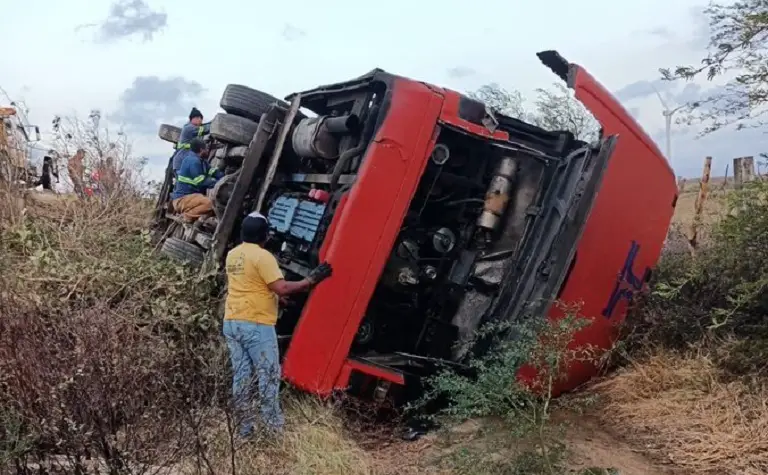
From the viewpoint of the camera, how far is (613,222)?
485 cm

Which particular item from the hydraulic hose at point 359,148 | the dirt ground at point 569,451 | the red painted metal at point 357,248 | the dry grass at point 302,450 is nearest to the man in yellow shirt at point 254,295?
the red painted metal at point 357,248

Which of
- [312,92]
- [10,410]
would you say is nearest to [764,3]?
[312,92]

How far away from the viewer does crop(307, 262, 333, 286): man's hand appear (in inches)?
169

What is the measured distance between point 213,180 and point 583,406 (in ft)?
11.7

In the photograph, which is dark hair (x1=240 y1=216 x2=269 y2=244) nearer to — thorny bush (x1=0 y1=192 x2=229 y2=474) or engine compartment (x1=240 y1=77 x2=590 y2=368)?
engine compartment (x1=240 y1=77 x2=590 y2=368)

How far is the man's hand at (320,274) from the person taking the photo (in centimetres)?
429

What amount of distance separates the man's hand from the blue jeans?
1.42 feet

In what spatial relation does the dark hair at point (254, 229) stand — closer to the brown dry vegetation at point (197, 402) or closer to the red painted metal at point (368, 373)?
the brown dry vegetation at point (197, 402)

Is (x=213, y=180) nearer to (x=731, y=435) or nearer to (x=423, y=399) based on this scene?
(x=423, y=399)

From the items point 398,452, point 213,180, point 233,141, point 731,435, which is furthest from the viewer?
point 213,180

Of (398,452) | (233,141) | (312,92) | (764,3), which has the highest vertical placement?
(764,3)

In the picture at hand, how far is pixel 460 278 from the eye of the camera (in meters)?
5.04

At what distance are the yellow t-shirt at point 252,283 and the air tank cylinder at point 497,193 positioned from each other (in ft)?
4.65

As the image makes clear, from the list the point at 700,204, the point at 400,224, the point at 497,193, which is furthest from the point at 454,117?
the point at 700,204
